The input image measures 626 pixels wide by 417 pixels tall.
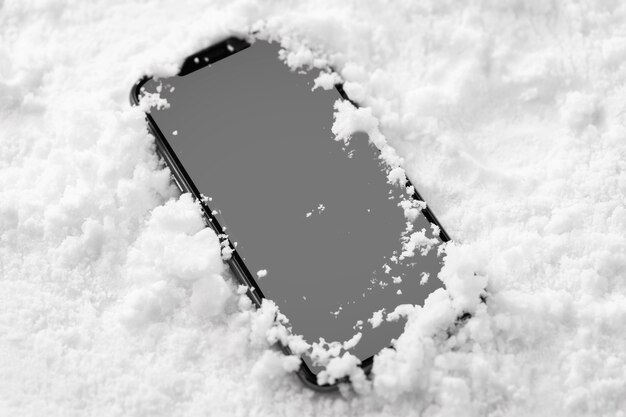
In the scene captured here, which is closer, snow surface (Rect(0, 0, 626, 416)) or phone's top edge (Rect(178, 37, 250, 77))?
snow surface (Rect(0, 0, 626, 416))

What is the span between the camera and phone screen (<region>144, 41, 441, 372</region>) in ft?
2.57

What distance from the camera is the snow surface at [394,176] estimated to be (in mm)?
760

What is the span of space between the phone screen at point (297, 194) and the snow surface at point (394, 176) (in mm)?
22

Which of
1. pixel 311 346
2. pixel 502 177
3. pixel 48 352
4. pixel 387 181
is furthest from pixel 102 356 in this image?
pixel 502 177

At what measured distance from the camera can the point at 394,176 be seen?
830mm

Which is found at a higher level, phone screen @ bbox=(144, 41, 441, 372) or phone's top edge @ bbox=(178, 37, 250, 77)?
phone's top edge @ bbox=(178, 37, 250, 77)

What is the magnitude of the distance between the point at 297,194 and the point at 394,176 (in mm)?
102

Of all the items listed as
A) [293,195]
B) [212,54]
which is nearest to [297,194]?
[293,195]

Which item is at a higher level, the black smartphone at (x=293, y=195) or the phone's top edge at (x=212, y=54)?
the phone's top edge at (x=212, y=54)

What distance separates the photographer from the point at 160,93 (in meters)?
0.87

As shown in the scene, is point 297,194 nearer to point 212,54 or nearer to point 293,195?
point 293,195

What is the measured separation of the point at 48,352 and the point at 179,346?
4.9 inches

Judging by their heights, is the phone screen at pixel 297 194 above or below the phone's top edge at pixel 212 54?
below

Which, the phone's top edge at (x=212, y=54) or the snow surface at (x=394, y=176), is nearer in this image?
the snow surface at (x=394, y=176)
